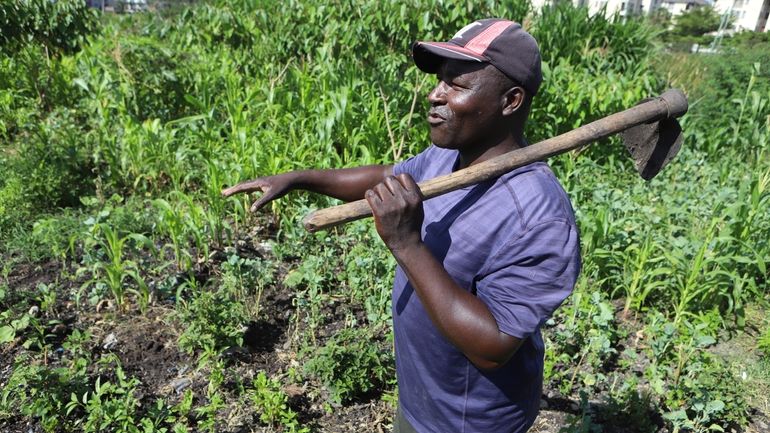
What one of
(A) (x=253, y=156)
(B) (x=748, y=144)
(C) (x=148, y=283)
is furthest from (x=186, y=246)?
(B) (x=748, y=144)

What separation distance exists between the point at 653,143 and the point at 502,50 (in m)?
0.72

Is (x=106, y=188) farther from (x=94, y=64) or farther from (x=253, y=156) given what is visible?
(x=94, y=64)

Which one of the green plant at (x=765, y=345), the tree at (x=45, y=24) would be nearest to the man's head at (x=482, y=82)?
the green plant at (x=765, y=345)

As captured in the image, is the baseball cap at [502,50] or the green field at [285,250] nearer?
the baseball cap at [502,50]

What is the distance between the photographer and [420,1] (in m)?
5.39

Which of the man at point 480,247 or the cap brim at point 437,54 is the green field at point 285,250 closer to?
the man at point 480,247

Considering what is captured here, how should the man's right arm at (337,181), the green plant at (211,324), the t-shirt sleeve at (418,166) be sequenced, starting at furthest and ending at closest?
the green plant at (211,324) → the man's right arm at (337,181) → the t-shirt sleeve at (418,166)

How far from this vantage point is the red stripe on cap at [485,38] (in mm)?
1258

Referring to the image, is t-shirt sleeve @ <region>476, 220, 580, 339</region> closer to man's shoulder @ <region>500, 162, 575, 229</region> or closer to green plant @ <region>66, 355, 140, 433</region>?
man's shoulder @ <region>500, 162, 575, 229</region>

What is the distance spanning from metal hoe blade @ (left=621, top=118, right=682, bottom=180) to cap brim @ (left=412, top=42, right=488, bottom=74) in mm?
661

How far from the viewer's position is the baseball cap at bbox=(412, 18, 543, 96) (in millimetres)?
1255

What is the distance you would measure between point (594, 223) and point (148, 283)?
99.2 inches

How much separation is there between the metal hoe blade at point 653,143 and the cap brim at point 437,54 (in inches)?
26.0

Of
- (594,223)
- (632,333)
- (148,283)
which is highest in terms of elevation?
(594,223)
